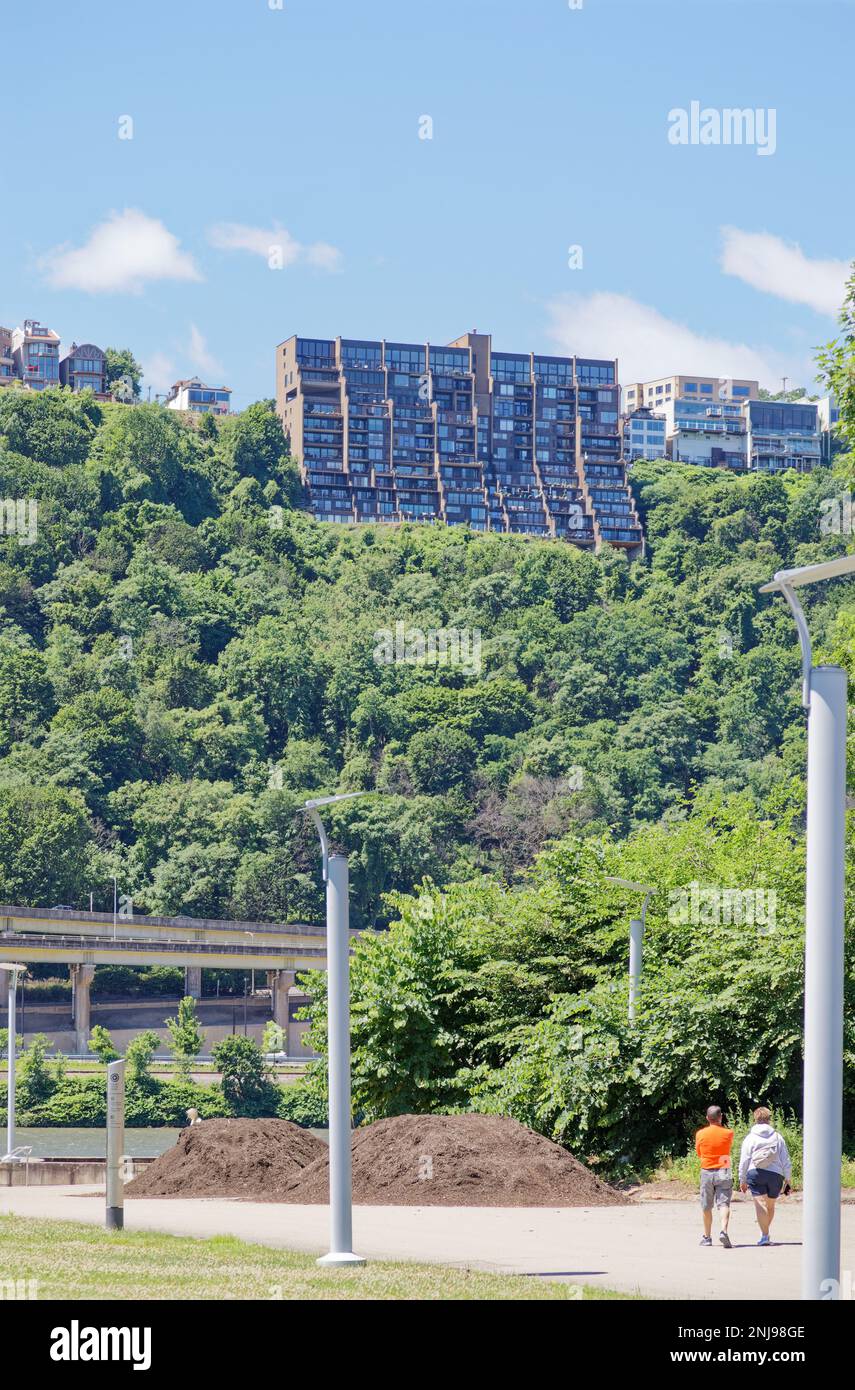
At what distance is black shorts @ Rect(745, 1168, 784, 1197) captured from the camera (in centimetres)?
1762

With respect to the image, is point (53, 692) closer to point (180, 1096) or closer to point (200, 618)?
point (200, 618)

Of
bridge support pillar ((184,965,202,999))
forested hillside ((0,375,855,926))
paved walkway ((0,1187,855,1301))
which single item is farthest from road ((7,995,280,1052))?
paved walkway ((0,1187,855,1301))

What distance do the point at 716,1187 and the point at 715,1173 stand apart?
14 cm

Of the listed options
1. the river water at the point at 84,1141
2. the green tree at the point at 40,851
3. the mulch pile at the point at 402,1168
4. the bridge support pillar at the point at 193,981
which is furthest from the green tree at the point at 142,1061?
the mulch pile at the point at 402,1168

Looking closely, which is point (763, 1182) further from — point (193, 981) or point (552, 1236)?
point (193, 981)

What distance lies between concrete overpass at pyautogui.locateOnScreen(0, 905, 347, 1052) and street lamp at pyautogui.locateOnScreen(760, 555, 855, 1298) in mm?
89369

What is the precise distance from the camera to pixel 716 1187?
17797 millimetres

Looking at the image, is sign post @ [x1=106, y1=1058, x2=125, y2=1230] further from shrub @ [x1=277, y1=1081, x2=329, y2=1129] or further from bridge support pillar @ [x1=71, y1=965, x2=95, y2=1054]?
bridge support pillar @ [x1=71, y1=965, x2=95, y2=1054]

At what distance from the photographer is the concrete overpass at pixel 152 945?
333 feet

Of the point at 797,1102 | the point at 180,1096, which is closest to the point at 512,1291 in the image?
the point at 797,1102

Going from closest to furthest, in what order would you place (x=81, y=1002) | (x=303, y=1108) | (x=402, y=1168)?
(x=402, y=1168)
(x=303, y=1108)
(x=81, y=1002)

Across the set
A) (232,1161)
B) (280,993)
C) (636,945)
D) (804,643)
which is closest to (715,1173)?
(804,643)

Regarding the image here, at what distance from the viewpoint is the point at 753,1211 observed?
2125 cm

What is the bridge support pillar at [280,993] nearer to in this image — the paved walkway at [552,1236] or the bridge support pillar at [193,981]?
the bridge support pillar at [193,981]
